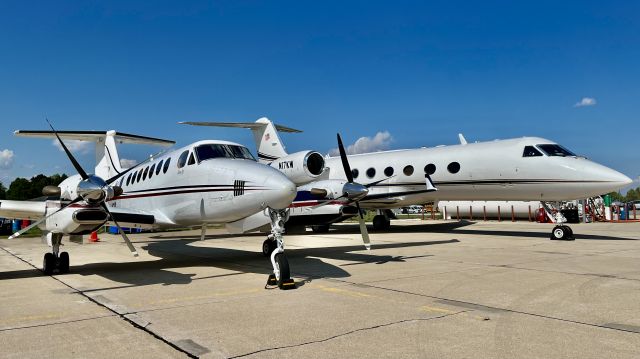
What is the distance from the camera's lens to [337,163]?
1015 inches

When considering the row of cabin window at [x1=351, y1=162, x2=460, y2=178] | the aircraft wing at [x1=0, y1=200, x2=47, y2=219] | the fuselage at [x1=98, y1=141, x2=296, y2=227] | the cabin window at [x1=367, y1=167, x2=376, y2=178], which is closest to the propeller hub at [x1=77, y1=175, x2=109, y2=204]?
the aircraft wing at [x1=0, y1=200, x2=47, y2=219]

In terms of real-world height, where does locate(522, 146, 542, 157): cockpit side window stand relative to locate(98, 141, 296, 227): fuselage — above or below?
above

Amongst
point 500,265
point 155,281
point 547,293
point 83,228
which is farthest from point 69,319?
point 500,265

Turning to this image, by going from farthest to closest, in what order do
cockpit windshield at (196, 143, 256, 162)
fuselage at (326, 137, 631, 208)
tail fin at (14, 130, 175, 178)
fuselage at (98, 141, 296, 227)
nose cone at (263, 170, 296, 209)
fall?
tail fin at (14, 130, 175, 178) < fuselage at (326, 137, 631, 208) < cockpit windshield at (196, 143, 256, 162) < fuselage at (98, 141, 296, 227) < nose cone at (263, 170, 296, 209)

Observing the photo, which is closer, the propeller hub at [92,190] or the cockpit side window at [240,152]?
the propeller hub at [92,190]

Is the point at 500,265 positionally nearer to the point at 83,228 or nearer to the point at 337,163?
the point at 83,228

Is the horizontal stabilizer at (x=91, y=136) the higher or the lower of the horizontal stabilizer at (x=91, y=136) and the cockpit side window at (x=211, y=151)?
the higher

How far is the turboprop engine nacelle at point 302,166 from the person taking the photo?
512 inches

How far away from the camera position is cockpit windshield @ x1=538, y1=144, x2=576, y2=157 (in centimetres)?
1756

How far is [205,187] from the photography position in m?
10.3

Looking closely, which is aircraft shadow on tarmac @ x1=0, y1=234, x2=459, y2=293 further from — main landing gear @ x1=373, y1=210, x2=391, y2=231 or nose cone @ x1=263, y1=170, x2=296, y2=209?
main landing gear @ x1=373, y1=210, x2=391, y2=231

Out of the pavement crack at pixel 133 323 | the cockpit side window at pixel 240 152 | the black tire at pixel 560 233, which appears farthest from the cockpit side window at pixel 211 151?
the black tire at pixel 560 233

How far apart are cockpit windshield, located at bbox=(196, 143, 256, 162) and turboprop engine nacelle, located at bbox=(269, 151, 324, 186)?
2302 millimetres

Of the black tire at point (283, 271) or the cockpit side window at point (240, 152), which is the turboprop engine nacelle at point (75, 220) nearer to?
the cockpit side window at point (240, 152)
